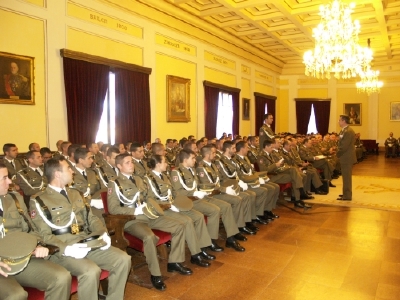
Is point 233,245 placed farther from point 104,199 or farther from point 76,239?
point 76,239

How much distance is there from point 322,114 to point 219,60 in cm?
862

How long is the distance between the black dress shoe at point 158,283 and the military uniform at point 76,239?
629 millimetres

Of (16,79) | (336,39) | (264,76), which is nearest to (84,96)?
(16,79)

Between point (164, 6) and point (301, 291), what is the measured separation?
26.5ft

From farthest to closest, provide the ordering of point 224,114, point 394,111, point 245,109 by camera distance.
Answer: point 394,111 → point 245,109 → point 224,114

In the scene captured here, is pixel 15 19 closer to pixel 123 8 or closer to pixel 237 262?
pixel 123 8

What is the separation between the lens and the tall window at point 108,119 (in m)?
8.39

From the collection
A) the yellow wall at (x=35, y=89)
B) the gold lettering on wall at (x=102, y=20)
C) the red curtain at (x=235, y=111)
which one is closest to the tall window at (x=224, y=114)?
the red curtain at (x=235, y=111)

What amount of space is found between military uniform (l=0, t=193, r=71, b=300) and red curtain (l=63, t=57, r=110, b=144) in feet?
15.4

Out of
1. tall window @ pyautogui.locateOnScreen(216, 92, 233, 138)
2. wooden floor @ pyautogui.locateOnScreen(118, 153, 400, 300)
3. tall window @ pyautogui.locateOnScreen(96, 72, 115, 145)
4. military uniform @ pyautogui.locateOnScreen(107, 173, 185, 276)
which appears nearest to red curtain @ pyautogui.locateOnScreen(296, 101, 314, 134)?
tall window @ pyautogui.locateOnScreen(216, 92, 233, 138)

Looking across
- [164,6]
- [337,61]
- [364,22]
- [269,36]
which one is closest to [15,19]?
[164,6]

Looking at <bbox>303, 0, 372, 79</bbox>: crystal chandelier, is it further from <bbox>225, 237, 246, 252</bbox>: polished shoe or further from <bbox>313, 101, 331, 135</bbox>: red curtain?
<bbox>313, 101, 331, 135</bbox>: red curtain

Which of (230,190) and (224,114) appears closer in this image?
(230,190)

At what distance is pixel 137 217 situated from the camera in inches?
A: 152
